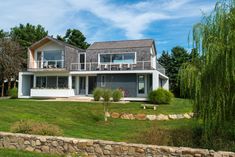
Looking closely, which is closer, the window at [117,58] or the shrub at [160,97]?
the shrub at [160,97]

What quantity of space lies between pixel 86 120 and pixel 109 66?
1445 cm

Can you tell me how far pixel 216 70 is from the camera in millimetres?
8156

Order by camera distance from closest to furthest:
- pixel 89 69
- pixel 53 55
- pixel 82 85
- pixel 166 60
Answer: pixel 89 69, pixel 82 85, pixel 53 55, pixel 166 60

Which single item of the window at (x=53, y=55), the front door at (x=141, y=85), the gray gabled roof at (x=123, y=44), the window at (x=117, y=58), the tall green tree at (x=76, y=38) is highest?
the tall green tree at (x=76, y=38)

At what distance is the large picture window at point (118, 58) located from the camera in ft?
106

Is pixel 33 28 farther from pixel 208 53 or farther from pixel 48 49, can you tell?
pixel 208 53

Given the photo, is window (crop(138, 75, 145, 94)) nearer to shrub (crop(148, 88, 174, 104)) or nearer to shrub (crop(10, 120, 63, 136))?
shrub (crop(148, 88, 174, 104))

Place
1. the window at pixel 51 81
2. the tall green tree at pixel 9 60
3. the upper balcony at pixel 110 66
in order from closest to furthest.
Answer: the upper balcony at pixel 110 66
the window at pixel 51 81
the tall green tree at pixel 9 60

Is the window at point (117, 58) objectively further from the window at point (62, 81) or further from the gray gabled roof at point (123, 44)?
the window at point (62, 81)

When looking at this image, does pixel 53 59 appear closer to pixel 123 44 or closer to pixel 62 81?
pixel 62 81

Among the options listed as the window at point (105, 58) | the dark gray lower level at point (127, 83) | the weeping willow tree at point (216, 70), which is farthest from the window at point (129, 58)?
the weeping willow tree at point (216, 70)

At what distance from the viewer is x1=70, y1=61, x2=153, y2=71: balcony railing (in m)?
31.1

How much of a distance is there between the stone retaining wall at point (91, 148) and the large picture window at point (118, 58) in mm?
23817

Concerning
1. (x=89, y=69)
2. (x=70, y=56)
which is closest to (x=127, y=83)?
(x=89, y=69)
